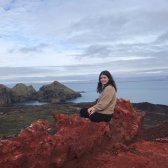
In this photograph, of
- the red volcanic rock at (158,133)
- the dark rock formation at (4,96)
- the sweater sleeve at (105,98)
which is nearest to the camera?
the sweater sleeve at (105,98)

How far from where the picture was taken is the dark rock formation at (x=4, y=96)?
77.2 m

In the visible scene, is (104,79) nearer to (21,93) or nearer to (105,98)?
(105,98)

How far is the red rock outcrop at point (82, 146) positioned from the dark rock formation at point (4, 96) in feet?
202

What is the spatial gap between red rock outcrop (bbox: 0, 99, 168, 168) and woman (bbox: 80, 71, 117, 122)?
0.45m

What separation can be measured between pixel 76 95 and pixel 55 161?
86396 millimetres

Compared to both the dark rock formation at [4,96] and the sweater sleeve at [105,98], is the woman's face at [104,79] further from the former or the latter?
the dark rock formation at [4,96]

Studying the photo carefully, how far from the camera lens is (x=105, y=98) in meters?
15.2

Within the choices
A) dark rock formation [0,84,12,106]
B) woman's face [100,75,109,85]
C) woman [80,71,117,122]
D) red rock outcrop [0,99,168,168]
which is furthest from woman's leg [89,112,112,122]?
dark rock formation [0,84,12,106]

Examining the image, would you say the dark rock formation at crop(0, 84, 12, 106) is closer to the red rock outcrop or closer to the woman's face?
the red rock outcrop

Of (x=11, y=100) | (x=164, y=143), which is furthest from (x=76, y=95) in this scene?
(x=164, y=143)

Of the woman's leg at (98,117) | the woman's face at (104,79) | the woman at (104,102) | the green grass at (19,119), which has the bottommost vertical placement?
the green grass at (19,119)

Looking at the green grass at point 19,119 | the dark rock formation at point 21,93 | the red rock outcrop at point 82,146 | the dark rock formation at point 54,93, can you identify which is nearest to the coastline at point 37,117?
the green grass at point 19,119

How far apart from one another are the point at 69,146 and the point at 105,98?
2783 mm

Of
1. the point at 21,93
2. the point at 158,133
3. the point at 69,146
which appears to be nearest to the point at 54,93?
the point at 21,93
